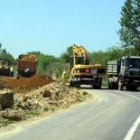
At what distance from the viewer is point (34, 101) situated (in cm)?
2748

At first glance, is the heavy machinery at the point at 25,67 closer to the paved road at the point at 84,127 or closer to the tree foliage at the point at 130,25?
the tree foliage at the point at 130,25

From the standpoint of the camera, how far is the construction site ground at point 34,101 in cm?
2020

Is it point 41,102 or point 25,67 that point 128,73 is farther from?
point 41,102

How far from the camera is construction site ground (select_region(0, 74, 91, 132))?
2020 centimetres

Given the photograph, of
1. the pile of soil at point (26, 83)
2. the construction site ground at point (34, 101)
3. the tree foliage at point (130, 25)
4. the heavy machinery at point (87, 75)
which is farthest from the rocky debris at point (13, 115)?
the tree foliage at point (130, 25)

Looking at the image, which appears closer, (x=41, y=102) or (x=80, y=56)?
(x=41, y=102)

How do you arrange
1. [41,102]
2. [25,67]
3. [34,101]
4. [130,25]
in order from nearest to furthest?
[34,101] → [41,102] → [25,67] → [130,25]

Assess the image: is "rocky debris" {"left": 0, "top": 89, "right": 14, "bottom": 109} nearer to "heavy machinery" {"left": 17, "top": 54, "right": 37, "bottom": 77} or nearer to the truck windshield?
the truck windshield

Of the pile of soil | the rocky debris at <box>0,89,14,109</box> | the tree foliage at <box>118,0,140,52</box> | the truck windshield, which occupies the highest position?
the tree foliage at <box>118,0,140,52</box>

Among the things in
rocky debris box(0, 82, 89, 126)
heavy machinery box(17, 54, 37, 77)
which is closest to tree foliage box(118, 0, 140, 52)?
heavy machinery box(17, 54, 37, 77)

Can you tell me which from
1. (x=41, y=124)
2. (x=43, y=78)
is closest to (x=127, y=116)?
(x=41, y=124)

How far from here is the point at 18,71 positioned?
58.7 m

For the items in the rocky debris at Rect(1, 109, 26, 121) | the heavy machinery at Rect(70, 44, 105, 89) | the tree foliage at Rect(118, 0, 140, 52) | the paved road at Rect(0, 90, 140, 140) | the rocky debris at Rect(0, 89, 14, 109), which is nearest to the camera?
the paved road at Rect(0, 90, 140, 140)

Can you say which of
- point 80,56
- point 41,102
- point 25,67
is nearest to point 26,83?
point 80,56
